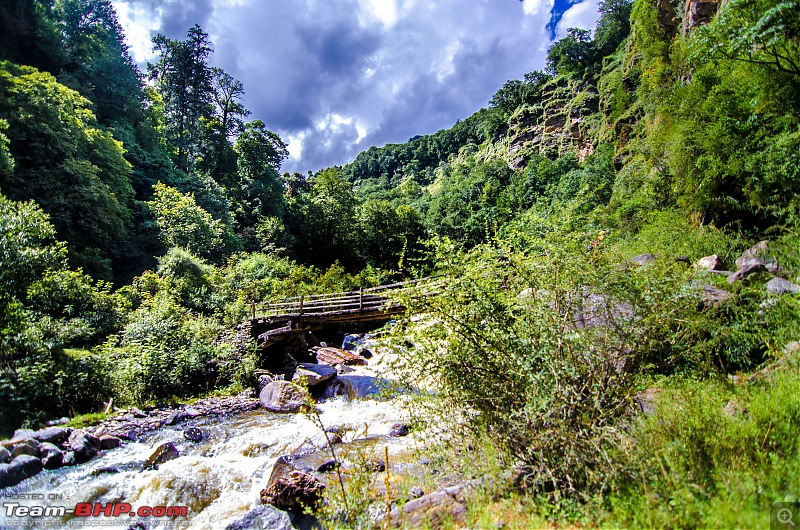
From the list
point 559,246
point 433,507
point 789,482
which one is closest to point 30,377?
point 433,507

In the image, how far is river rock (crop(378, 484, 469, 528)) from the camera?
13.1 ft

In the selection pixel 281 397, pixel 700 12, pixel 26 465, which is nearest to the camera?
pixel 26 465

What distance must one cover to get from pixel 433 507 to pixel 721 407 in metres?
3.89

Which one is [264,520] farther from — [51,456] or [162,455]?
[51,456]

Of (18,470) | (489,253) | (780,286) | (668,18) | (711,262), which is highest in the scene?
(668,18)

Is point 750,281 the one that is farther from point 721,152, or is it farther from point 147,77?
point 147,77

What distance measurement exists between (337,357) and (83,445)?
10.3m

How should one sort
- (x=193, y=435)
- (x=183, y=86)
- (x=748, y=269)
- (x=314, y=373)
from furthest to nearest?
(x=183, y=86) → (x=314, y=373) → (x=193, y=435) → (x=748, y=269)

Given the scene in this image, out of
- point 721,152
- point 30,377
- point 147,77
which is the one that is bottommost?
point 30,377

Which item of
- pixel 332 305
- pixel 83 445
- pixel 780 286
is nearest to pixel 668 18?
pixel 780 286

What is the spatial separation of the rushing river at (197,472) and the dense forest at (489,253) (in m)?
2.30

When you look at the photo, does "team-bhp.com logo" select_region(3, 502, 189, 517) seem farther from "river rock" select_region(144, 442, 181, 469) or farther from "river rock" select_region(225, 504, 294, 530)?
"river rock" select_region(144, 442, 181, 469)

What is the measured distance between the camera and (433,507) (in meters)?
A: 4.25

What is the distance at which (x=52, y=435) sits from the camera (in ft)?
28.7
